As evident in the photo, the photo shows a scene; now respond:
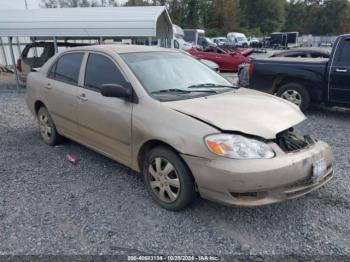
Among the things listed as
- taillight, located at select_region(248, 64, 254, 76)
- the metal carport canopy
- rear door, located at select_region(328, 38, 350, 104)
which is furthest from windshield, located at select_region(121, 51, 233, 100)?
the metal carport canopy

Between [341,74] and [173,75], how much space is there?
4.23 metres

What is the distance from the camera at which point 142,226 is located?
9.91 ft

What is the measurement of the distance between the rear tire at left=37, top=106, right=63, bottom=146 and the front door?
1.00 meters

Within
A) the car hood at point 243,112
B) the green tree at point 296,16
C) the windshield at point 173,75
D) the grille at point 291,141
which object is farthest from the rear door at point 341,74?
the green tree at point 296,16

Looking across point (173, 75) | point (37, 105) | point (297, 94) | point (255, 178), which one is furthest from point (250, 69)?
point (255, 178)

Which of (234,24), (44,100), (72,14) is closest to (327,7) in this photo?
(234,24)

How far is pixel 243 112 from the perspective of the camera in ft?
10.2

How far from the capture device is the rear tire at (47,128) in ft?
16.5

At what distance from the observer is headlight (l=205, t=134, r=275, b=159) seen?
2725 mm

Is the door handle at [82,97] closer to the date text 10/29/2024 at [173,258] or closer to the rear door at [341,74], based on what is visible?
the date text 10/29/2024 at [173,258]

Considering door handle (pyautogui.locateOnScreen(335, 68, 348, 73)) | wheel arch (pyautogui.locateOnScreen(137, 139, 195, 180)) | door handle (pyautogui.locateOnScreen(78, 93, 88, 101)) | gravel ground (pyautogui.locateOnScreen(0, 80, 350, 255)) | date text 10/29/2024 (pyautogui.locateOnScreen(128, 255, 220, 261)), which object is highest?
door handle (pyautogui.locateOnScreen(335, 68, 348, 73))

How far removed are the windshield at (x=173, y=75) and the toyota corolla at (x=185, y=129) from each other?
13 millimetres

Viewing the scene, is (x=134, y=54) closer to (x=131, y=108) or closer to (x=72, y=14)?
(x=131, y=108)

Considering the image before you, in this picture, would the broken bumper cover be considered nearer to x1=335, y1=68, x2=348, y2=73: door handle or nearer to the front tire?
the front tire
